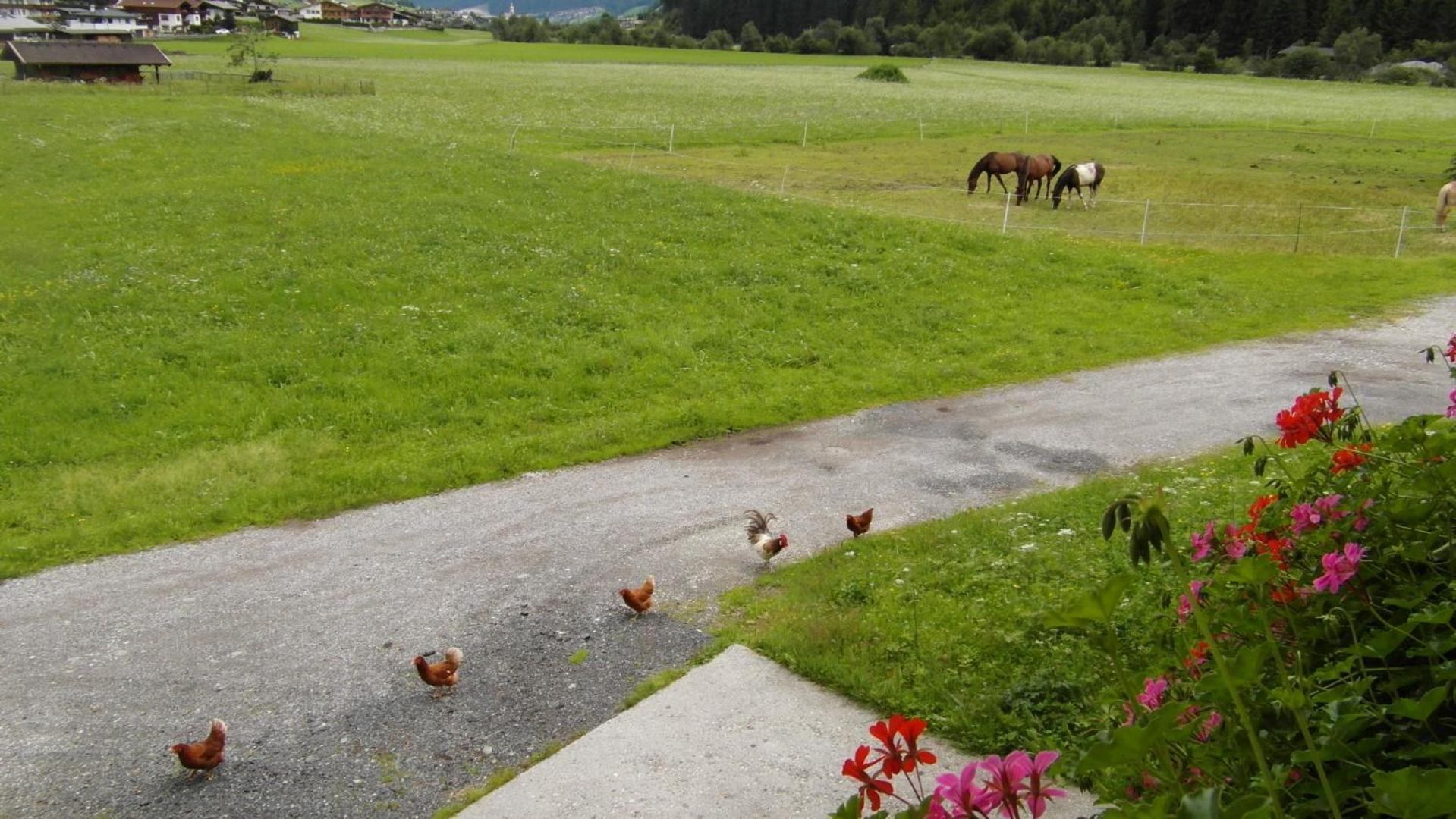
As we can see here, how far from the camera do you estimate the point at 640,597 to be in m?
9.77

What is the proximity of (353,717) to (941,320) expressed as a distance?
14849 mm

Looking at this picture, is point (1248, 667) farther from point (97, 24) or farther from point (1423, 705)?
point (97, 24)


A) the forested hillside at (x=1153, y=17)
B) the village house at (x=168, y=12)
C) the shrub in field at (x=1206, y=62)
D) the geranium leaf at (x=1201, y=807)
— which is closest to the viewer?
the geranium leaf at (x=1201, y=807)

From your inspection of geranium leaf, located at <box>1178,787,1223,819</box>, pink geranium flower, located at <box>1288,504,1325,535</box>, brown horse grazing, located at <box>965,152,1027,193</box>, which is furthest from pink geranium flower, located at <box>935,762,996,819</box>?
brown horse grazing, located at <box>965,152,1027,193</box>

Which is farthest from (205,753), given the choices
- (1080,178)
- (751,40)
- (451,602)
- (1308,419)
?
(751,40)

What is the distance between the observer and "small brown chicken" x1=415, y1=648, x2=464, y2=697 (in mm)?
8547

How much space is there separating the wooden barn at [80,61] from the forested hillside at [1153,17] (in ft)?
404

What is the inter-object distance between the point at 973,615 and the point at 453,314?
14309mm

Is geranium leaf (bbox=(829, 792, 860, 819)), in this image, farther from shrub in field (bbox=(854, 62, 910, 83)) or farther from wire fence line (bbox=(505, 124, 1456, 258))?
shrub in field (bbox=(854, 62, 910, 83))

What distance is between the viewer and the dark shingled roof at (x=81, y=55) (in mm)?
66938

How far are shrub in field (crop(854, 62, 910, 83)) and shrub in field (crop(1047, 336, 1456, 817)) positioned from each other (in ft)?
318

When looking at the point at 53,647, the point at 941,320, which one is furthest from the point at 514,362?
the point at 53,647

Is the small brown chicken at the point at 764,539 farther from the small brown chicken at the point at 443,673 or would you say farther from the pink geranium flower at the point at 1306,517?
the pink geranium flower at the point at 1306,517

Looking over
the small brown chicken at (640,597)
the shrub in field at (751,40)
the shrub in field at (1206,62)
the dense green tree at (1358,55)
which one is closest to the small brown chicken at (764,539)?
the small brown chicken at (640,597)
